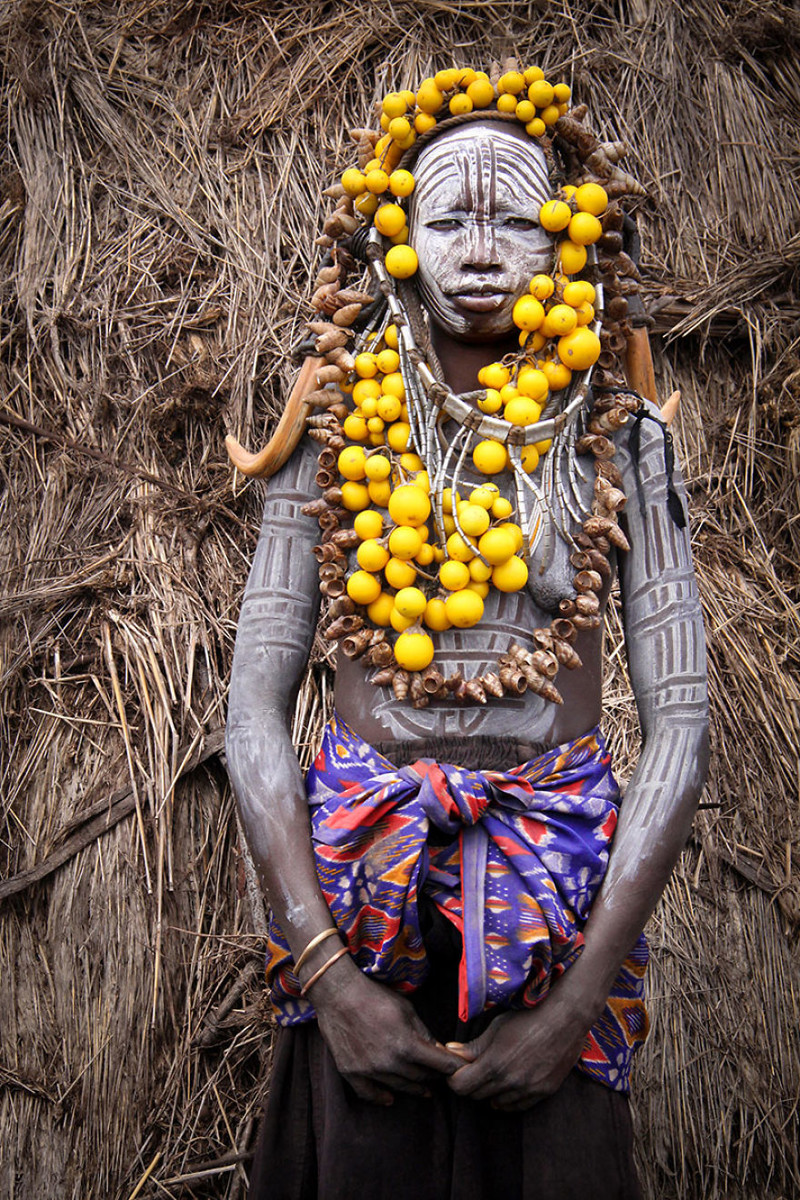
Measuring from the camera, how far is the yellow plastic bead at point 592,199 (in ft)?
5.69

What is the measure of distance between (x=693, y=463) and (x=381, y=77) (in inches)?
63.4

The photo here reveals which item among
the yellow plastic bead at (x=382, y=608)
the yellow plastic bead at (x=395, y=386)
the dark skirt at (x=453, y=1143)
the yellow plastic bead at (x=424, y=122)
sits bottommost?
the dark skirt at (x=453, y=1143)

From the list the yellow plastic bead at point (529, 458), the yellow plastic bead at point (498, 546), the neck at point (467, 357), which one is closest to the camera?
the yellow plastic bead at point (498, 546)

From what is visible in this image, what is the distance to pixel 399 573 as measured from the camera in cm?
168

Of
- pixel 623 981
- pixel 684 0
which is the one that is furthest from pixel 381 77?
pixel 623 981

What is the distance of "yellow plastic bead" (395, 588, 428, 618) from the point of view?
64.5 inches

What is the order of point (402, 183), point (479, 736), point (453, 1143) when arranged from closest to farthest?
1. point (453, 1143)
2. point (479, 736)
3. point (402, 183)

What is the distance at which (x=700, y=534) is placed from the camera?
123 inches

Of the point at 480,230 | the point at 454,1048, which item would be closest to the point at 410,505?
the point at 480,230

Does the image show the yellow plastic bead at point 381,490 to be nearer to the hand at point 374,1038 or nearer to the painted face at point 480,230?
the painted face at point 480,230

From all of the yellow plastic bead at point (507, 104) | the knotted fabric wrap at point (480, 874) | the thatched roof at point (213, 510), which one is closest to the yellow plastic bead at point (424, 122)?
the yellow plastic bead at point (507, 104)

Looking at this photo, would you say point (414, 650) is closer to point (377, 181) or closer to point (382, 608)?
point (382, 608)

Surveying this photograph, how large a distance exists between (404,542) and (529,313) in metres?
0.44

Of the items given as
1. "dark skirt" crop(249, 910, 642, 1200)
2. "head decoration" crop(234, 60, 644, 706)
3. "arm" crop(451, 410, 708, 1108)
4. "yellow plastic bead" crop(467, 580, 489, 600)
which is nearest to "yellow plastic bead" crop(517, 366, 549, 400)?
"head decoration" crop(234, 60, 644, 706)
